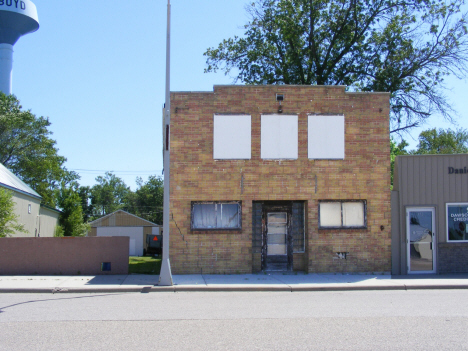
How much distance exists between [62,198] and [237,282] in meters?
25.4

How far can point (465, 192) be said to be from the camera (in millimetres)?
17188

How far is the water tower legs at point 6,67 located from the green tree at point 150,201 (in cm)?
3733

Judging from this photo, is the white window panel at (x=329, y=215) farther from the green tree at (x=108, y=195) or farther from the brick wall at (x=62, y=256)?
the green tree at (x=108, y=195)

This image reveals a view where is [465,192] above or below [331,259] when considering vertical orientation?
above

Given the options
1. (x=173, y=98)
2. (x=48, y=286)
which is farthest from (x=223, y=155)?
(x=48, y=286)

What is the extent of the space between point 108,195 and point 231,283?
84820 mm

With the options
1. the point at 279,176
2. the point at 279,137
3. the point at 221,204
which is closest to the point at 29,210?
the point at 221,204

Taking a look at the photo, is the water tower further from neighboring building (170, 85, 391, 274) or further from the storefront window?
the storefront window

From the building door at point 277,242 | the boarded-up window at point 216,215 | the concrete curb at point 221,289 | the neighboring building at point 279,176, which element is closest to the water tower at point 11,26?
the neighboring building at point 279,176

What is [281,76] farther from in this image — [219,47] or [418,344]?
[418,344]

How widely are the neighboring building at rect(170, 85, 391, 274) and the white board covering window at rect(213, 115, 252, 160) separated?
0.03 metres

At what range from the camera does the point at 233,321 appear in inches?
351

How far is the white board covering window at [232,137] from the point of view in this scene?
16859 millimetres

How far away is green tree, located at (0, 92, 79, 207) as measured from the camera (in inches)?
1768
